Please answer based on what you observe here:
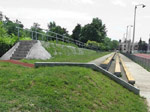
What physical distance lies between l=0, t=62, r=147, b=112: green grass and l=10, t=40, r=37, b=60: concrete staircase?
18.1 ft

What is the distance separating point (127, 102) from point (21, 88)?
319 centimetres

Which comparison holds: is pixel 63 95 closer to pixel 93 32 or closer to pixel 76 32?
pixel 93 32

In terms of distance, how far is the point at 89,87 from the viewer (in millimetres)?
4305

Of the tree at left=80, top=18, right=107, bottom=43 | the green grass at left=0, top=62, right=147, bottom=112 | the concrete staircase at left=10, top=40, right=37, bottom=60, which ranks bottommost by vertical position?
the green grass at left=0, top=62, right=147, bottom=112

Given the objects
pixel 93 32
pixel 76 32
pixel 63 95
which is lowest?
pixel 63 95

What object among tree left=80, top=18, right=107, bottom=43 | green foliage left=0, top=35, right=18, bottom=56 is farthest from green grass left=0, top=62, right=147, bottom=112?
tree left=80, top=18, right=107, bottom=43

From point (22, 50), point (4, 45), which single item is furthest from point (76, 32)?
point (22, 50)

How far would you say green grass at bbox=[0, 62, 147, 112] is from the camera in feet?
9.57

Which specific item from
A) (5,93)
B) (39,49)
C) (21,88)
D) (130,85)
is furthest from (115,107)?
(39,49)

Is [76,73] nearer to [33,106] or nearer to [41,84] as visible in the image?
[41,84]

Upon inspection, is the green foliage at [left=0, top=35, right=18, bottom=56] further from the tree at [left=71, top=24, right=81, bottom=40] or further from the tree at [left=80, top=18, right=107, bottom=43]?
the tree at [left=71, top=24, right=81, bottom=40]

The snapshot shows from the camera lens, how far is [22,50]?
35.5 ft

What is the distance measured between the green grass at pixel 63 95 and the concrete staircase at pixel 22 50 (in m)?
5.52

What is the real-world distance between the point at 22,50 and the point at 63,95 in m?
8.34
